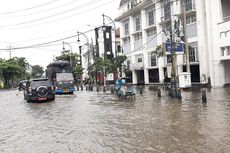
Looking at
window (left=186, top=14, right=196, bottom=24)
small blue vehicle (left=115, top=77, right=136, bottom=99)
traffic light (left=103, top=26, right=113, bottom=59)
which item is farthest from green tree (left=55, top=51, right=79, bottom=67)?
small blue vehicle (left=115, top=77, right=136, bottom=99)

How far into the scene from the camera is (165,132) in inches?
444

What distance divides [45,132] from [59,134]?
86 cm

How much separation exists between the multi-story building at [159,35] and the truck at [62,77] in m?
11.4

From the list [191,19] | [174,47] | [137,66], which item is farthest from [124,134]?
[137,66]

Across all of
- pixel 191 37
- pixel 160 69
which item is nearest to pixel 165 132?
pixel 191 37

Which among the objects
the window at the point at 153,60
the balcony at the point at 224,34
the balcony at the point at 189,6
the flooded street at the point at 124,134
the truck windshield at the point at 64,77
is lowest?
the flooded street at the point at 124,134

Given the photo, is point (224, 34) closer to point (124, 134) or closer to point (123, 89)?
point (123, 89)

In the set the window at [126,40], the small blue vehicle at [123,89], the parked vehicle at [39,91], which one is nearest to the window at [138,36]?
the window at [126,40]

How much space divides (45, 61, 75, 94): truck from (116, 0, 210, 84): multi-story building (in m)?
Answer: 11.4

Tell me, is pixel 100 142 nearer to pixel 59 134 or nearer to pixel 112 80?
pixel 59 134

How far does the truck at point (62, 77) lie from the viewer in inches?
1507

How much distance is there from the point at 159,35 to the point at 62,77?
57.1ft

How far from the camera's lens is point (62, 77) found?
38.6 m

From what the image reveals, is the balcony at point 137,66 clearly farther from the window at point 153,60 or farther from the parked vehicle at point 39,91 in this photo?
the parked vehicle at point 39,91
